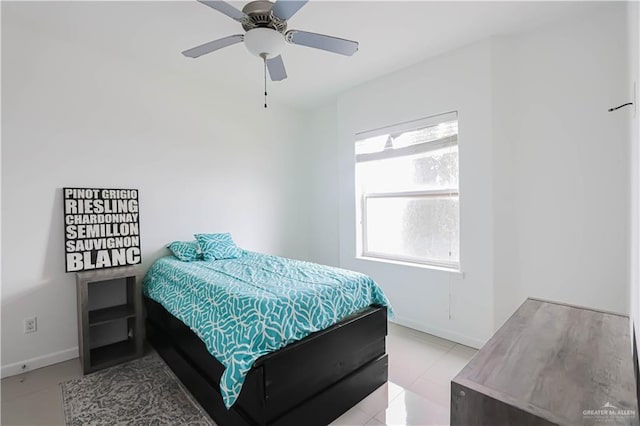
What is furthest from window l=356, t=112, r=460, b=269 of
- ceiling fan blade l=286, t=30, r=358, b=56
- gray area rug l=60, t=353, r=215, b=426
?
gray area rug l=60, t=353, r=215, b=426

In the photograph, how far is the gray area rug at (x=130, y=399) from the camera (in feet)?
6.05

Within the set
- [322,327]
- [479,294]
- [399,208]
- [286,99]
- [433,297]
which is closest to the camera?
[322,327]

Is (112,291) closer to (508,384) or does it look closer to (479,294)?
(508,384)

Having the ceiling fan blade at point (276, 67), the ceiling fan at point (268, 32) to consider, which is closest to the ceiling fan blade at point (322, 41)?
the ceiling fan at point (268, 32)

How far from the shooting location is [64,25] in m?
2.35

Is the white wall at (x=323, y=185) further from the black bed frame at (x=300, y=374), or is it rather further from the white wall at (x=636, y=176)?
the white wall at (x=636, y=176)

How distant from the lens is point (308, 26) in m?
2.34

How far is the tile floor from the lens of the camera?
1853mm

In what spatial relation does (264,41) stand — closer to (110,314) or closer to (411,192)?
(411,192)

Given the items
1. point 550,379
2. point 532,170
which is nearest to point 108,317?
point 550,379

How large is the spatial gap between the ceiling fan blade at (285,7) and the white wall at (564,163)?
1888 mm

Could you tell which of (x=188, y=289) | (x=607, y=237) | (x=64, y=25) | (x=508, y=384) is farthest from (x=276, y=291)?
(x=64, y=25)

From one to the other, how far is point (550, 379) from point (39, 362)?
3430mm

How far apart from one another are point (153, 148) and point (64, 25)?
1.11 meters
